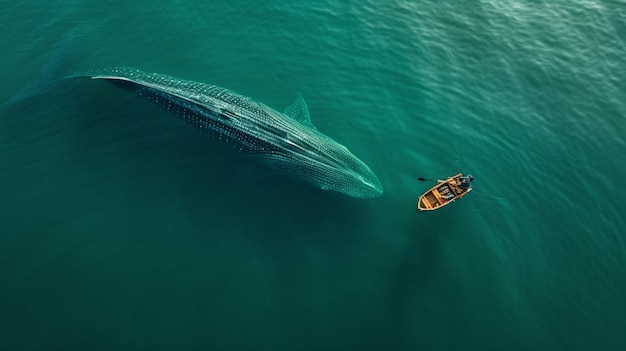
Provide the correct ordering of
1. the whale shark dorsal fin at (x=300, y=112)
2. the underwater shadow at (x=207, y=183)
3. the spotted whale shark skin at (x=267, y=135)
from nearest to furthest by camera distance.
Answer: the underwater shadow at (x=207, y=183)
the spotted whale shark skin at (x=267, y=135)
the whale shark dorsal fin at (x=300, y=112)

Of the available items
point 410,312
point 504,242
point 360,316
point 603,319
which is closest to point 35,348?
point 360,316

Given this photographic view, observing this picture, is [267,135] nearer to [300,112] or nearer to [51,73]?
[300,112]

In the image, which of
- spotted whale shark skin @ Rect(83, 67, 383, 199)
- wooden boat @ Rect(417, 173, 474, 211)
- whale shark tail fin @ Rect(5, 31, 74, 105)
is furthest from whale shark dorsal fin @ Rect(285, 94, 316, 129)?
whale shark tail fin @ Rect(5, 31, 74, 105)

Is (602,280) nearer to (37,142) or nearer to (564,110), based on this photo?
(564,110)

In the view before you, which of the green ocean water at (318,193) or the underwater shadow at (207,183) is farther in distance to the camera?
the underwater shadow at (207,183)

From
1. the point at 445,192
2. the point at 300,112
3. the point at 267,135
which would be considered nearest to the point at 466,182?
the point at 445,192

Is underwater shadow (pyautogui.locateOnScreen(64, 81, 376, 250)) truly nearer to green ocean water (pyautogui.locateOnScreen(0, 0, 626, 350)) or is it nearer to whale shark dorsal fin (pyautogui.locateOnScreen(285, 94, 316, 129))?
green ocean water (pyautogui.locateOnScreen(0, 0, 626, 350))

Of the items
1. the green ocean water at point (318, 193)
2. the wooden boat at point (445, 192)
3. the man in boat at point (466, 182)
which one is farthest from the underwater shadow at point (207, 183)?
the man in boat at point (466, 182)

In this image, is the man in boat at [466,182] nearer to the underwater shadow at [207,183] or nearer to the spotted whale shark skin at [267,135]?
the spotted whale shark skin at [267,135]
